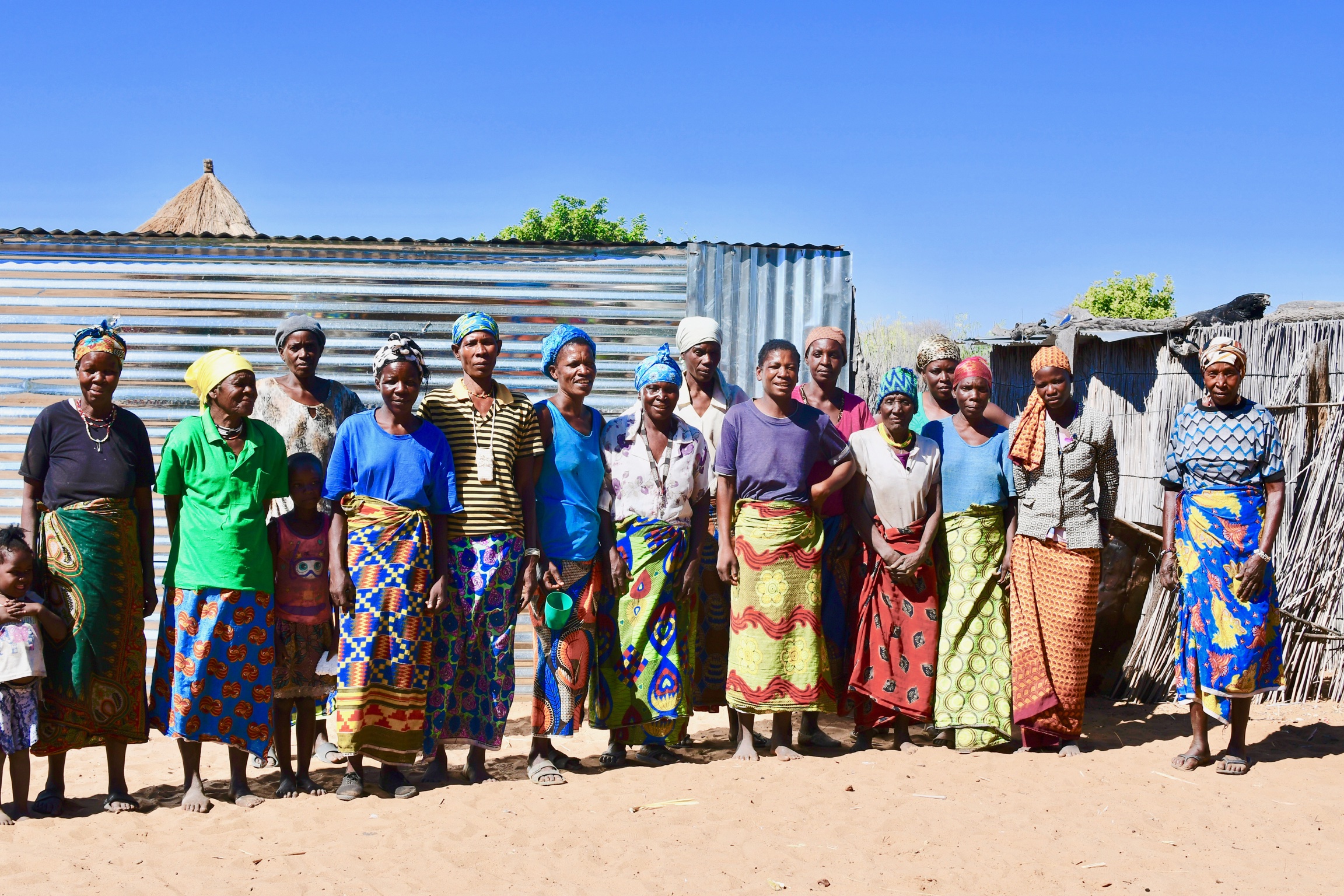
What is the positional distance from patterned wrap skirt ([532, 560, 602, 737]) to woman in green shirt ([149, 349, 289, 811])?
3.78 feet

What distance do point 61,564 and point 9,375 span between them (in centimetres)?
367

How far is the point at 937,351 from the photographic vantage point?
5.76m

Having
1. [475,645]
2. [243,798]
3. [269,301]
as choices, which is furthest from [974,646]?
[269,301]

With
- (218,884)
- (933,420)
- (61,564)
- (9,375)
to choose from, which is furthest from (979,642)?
(9,375)

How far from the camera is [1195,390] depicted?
7312mm

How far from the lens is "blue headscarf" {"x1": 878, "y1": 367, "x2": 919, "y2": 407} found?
17.6 ft

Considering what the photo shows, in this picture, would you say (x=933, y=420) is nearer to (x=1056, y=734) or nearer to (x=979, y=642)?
(x=979, y=642)

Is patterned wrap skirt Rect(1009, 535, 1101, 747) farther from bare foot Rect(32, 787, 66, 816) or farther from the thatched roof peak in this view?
the thatched roof peak

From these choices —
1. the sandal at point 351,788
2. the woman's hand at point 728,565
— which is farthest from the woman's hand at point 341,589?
the woman's hand at point 728,565

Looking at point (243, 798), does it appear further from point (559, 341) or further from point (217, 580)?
point (559, 341)

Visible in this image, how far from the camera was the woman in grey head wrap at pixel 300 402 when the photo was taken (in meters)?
5.16

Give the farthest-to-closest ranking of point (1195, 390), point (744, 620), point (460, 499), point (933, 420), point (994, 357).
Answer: point (994, 357) → point (1195, 390) → point (933, 420) → point (744, 620) → point (460, 499)

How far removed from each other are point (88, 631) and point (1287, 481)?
21.2ft

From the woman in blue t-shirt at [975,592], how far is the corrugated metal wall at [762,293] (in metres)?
1.95
